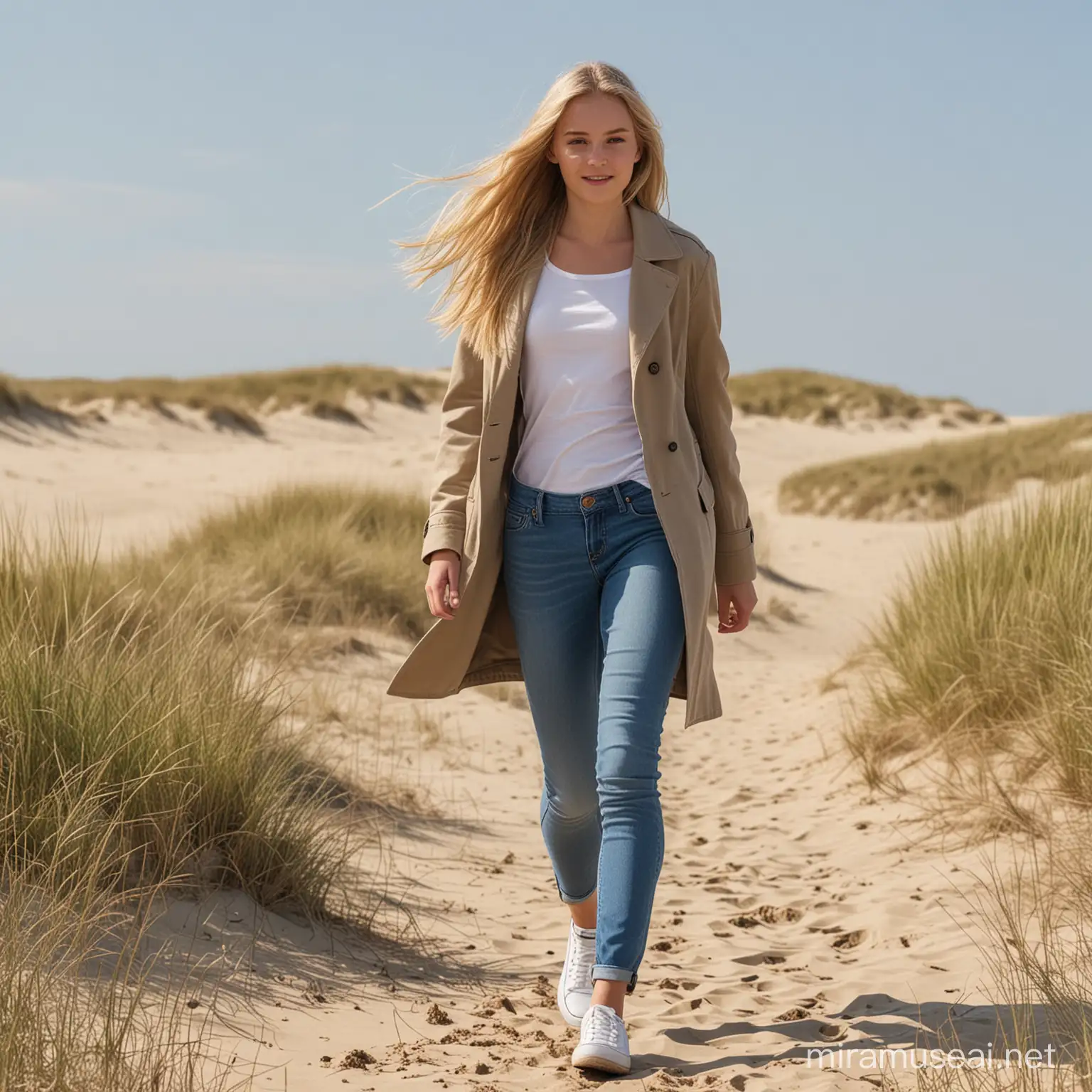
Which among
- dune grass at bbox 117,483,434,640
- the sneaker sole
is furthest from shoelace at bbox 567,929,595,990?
dune grass at bbox 117,483,434,640

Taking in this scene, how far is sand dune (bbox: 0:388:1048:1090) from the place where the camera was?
3219mm

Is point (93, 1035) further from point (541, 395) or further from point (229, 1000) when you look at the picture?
point (541, 395)

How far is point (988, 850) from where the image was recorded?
15.5 feet

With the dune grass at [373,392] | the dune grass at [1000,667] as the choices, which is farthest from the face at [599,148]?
the dune grass at [373,392]

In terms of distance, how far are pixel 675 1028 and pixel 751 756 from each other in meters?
4.29

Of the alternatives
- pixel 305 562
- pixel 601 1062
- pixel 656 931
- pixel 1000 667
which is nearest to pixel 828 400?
pixel 305 562

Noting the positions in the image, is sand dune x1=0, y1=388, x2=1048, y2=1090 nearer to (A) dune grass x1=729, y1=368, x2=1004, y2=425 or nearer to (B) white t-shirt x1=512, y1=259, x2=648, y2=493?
(B) white t-shirt x1=512, y1=259, x2=648, y2=493

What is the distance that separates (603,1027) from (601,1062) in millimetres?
86

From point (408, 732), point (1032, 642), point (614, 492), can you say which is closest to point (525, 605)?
point (614, 492)

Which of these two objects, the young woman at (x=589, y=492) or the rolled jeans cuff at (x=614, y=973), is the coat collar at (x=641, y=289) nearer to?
the young woman at (x=589, y=492)

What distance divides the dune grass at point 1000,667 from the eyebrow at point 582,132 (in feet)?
8.33

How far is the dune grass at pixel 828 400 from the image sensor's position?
3872 centimetres

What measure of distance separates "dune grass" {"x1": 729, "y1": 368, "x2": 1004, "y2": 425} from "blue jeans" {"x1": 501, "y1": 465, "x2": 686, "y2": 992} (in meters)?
34.2

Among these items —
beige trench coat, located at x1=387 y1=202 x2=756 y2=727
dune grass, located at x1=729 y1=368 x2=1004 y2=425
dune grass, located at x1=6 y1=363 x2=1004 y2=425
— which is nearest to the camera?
beige trench coat, located at x1=387 y1=202 x2=756 y2=727
